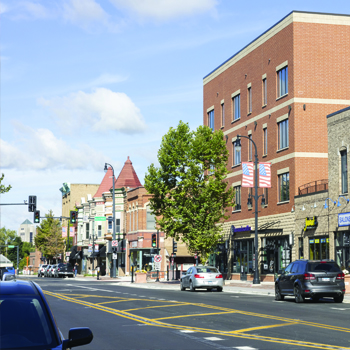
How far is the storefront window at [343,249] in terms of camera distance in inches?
1345

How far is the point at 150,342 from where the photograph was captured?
505 inches

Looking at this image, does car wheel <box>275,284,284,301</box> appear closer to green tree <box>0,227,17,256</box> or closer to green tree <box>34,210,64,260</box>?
green tree <box>34,210,64,260</box>

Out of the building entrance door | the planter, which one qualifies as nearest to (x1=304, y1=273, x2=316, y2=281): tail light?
the building entrance door

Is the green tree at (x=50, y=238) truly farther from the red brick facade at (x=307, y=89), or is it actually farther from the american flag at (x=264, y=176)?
the american flag at (x=264, y=176)

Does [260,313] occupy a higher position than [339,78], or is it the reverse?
[339,78]

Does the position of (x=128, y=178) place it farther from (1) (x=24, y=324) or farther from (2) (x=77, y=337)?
(1) (x=24, y=324)

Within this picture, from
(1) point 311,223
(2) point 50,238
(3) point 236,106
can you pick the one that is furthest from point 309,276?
(2) point 50,238

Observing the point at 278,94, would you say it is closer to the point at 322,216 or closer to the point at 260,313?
the point at 322,216

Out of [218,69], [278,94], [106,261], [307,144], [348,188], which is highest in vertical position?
Result: [218,69]

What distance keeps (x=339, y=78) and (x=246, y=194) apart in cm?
1159

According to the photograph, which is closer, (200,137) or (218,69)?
(200,137)

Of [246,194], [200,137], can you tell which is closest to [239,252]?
[246,194]

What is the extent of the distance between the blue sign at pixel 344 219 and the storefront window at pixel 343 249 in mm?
650

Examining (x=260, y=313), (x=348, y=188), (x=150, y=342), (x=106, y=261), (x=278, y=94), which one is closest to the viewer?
(x=150, y=342)
